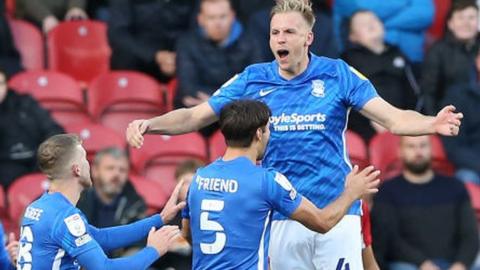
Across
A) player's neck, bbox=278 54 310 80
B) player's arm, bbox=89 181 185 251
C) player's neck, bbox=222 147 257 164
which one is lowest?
player's arm, bbox=89 181 185 251

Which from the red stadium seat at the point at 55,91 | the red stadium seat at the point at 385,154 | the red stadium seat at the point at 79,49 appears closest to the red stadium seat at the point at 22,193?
the red stadium seat at the point at 55,91

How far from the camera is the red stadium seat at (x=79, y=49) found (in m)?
13.2

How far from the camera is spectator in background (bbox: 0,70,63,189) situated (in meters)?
11.9

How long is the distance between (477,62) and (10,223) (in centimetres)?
459

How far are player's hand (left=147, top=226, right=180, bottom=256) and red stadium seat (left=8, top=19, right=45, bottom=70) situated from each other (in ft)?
18.4

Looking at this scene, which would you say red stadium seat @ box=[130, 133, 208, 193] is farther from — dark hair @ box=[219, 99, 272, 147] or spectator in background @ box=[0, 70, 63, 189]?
dark hair @ box=[219, 99, 272, 147]

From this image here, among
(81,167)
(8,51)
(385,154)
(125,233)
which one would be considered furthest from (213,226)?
(8,51)

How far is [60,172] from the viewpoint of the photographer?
779cm

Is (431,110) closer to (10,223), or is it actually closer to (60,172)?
(10,223)

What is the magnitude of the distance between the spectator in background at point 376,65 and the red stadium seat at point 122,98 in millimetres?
1765

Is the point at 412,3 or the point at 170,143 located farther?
the point at 412,3

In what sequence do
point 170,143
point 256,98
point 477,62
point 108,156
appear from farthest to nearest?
point 477,62
point 170,143
point 108,156
point 256,98

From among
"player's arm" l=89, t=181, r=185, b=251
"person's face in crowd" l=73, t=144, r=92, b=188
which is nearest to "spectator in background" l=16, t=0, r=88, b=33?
"player's arm" l=89, t=181, r=185, b=251

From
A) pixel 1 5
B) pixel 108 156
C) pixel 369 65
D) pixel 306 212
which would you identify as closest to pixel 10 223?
pixel 108 156
